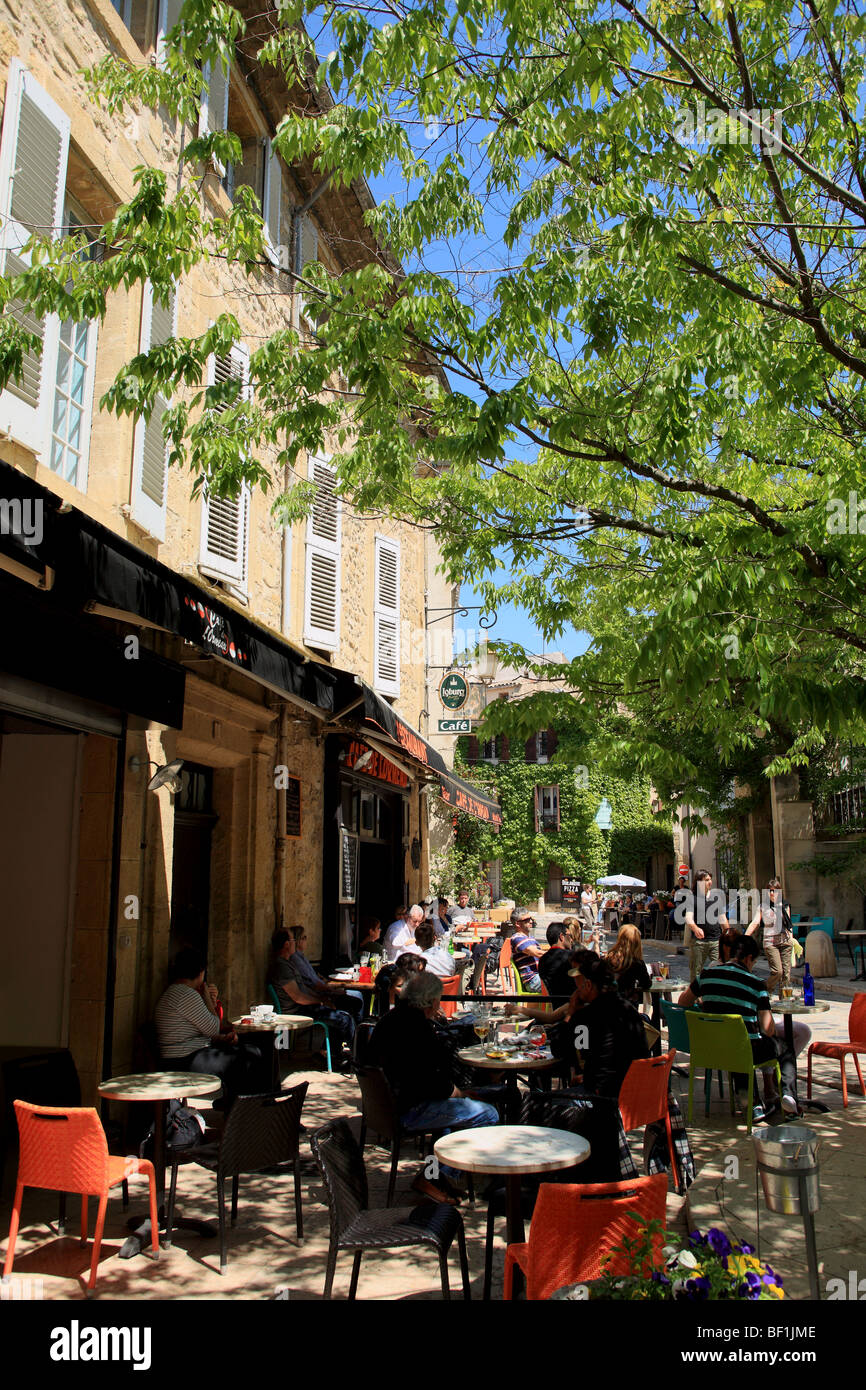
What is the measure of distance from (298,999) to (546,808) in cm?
2582

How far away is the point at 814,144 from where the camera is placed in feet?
17.1

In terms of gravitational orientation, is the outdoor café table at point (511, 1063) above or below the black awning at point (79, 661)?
below

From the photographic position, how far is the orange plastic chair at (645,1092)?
4688 millimetres

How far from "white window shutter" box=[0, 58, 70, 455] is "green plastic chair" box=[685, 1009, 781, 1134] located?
5317mm

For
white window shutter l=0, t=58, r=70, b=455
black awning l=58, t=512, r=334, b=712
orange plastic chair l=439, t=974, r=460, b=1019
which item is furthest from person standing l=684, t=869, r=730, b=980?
white window shutter l=0, t=58, r=70, b=455

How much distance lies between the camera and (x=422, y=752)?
1127cm

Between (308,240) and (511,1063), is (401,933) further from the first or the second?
(308,240)

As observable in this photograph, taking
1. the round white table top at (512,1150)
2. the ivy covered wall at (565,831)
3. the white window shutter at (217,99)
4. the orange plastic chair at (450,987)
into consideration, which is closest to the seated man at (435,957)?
the orange plastic chair at (450,987)

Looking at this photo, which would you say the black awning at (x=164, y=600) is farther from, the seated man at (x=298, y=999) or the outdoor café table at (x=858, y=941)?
the outdoor café table at (x=858, y=941)

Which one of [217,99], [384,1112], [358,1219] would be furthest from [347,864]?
[217,99]

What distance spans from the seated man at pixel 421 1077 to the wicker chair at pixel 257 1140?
24.4 inches

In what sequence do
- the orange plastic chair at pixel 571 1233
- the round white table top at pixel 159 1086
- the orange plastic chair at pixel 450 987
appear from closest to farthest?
the orange plastic chair at pixel 571 1233
the round white table top at pixel 159 1086
the orange plastic chair at pixel 450 987
